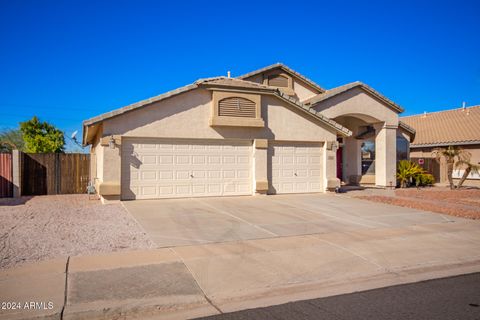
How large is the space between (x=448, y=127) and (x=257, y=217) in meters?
24.4

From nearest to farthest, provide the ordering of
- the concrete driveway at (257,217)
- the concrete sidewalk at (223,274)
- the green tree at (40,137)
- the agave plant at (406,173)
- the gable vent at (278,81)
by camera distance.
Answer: the concrete sidewalk at (223,274)
the concrete driveway at (257,217)
the agave plant at (406,173)
the gable vent at (278,81)
the green tree at (40,137)

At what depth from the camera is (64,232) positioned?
9156mm

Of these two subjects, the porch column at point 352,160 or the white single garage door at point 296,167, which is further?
the porch column at point 352,160

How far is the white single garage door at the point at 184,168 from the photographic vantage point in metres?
14.6

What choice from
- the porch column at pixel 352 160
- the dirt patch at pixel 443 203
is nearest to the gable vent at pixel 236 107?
the dirt patch at pixel 443 203

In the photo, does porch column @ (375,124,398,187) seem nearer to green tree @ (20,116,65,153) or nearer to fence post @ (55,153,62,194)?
fence post @ (55,153,62,194)

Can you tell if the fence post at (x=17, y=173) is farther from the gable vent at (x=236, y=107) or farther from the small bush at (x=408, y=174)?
the small bush at (x=408, y=174)

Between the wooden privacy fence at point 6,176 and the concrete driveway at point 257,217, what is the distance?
692cm

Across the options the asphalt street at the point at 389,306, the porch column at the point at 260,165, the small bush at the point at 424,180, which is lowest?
the asphalt street at the point at 389,306

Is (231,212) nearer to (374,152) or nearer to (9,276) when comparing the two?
(9,276)

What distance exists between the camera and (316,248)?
8016mm

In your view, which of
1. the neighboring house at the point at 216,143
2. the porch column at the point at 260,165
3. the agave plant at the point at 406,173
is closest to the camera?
the neighboring house at the point at 216,143

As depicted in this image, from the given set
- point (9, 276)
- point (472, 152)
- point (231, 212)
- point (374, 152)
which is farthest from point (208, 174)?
point (472, 152)

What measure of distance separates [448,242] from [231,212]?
19.4 ft
